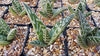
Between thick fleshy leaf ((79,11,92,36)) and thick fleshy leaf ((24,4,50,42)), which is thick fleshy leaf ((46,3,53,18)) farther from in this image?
thick fleshy leaf ((79,11,92,36))

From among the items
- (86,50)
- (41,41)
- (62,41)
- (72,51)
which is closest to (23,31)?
(41,41)

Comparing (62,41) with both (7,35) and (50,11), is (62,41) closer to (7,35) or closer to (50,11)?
(50,11)

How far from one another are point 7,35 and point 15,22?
0.28m

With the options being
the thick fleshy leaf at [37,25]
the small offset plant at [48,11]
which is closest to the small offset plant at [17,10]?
the small offset plant at [48,11]

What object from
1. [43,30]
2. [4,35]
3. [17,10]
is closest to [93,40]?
[43,30]

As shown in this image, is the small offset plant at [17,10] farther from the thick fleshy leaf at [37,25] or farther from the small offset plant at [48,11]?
the thick fleshy leaf at [37,25]

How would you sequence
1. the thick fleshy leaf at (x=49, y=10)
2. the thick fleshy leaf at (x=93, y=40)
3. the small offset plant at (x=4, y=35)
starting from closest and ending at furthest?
the thick fleshy leaf at (x=93, y=40) < the small offset plant at (x=4, y=35) < the thick fleshy leaf at (x=49, y=10)

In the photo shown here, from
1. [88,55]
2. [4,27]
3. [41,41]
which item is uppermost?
[4,27]

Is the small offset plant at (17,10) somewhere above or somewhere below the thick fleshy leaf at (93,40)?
above

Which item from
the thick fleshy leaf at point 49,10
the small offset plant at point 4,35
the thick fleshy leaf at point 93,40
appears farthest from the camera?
the thick fleshy leaf at point 49,10

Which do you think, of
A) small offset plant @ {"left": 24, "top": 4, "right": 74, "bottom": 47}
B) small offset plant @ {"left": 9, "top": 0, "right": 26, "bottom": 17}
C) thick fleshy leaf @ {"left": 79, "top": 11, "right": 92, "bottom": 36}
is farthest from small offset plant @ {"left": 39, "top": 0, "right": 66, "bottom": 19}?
thick fleshy leaf @ {"left": 79, "top": 11, "right": 92, "bottom": 36}

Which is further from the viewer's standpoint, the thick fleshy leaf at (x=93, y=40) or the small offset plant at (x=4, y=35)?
the small offset plant at (x=4, y=35)

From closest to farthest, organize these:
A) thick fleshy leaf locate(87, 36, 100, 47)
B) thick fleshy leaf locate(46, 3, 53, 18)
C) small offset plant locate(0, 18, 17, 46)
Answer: thick fleshy leaf locate(87, 36, 100, 47) → small offset plant locate(0, 18, 17, 46) → thick fleshy leaf locate(46, 3, 53, 18)

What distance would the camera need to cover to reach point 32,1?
1.72 metres
